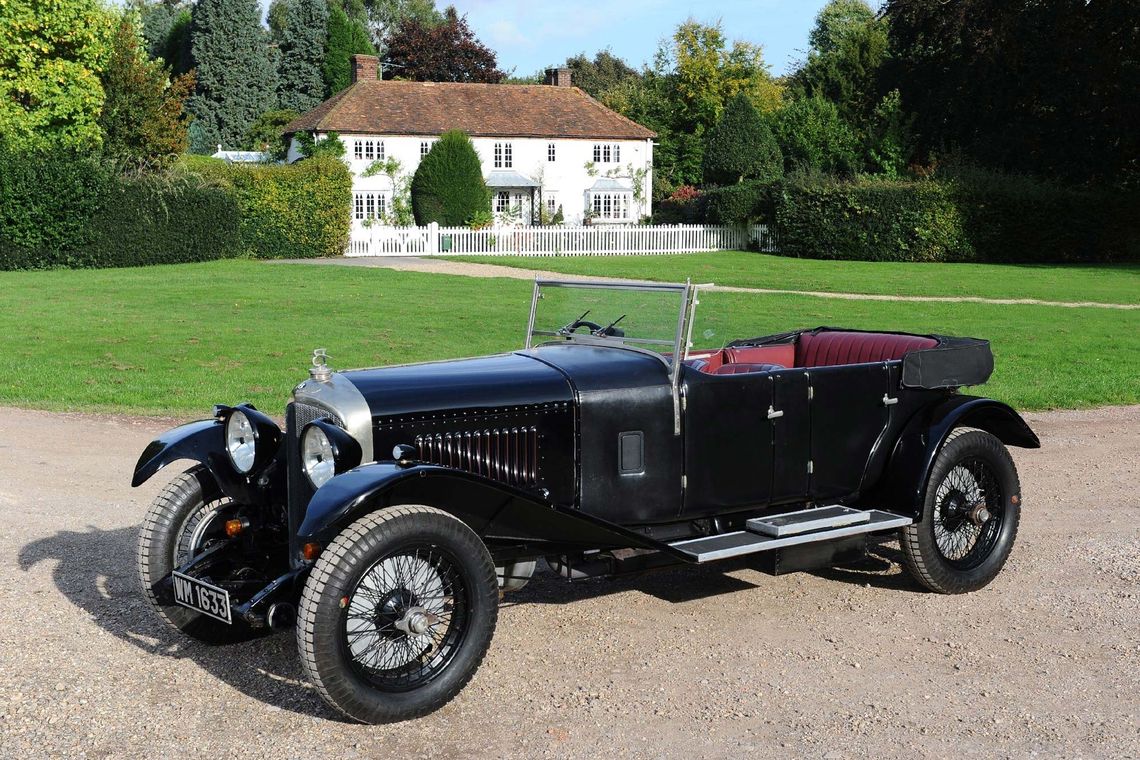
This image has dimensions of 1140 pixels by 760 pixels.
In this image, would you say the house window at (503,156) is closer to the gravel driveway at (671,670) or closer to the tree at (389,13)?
the gravel driveway at (671,670)

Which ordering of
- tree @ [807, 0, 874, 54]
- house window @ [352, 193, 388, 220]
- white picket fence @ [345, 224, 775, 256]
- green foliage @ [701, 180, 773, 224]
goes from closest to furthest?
white picket fence @ [345, 224, 775, 256] < green foliage @ [701, 180, 773, 224] < house window @ [352, 193, 388, 220] < tree @ [807, 0, 874, 54]

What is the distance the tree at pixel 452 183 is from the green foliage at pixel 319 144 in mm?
3120

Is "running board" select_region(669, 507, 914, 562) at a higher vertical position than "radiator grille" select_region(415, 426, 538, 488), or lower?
lower

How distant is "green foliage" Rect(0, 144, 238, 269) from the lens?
29.4 metres

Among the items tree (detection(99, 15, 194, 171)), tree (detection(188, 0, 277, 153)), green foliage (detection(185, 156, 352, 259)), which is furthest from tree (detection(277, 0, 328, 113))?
green foliage (detection(185, 156, 352, 259))

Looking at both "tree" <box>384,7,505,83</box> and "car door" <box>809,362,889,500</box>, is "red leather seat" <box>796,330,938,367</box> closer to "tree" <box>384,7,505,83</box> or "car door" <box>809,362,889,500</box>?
"car door" <box>809,362,889,500</box>

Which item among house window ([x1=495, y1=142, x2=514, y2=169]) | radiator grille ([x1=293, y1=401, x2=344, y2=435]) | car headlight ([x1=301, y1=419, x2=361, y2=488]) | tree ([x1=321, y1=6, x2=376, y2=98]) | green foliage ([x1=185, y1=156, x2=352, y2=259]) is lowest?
car headlight ([x1=301, y1=419, x2=361, y2=488])

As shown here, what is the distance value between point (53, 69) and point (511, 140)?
17360 millimetres

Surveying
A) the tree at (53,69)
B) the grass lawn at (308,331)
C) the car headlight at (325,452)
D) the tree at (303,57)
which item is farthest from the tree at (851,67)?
the car headlight at (325,452)

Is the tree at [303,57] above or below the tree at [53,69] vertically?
above

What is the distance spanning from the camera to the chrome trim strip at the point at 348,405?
456 cm

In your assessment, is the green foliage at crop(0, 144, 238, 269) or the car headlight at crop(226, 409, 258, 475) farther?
the green foliage at crop(0, 144, 238, 269)

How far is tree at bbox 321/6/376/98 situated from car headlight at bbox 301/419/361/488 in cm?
6644

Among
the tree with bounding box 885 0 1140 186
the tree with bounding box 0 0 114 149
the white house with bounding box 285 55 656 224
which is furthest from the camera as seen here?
the white house with bounding box 285 55 656 224
